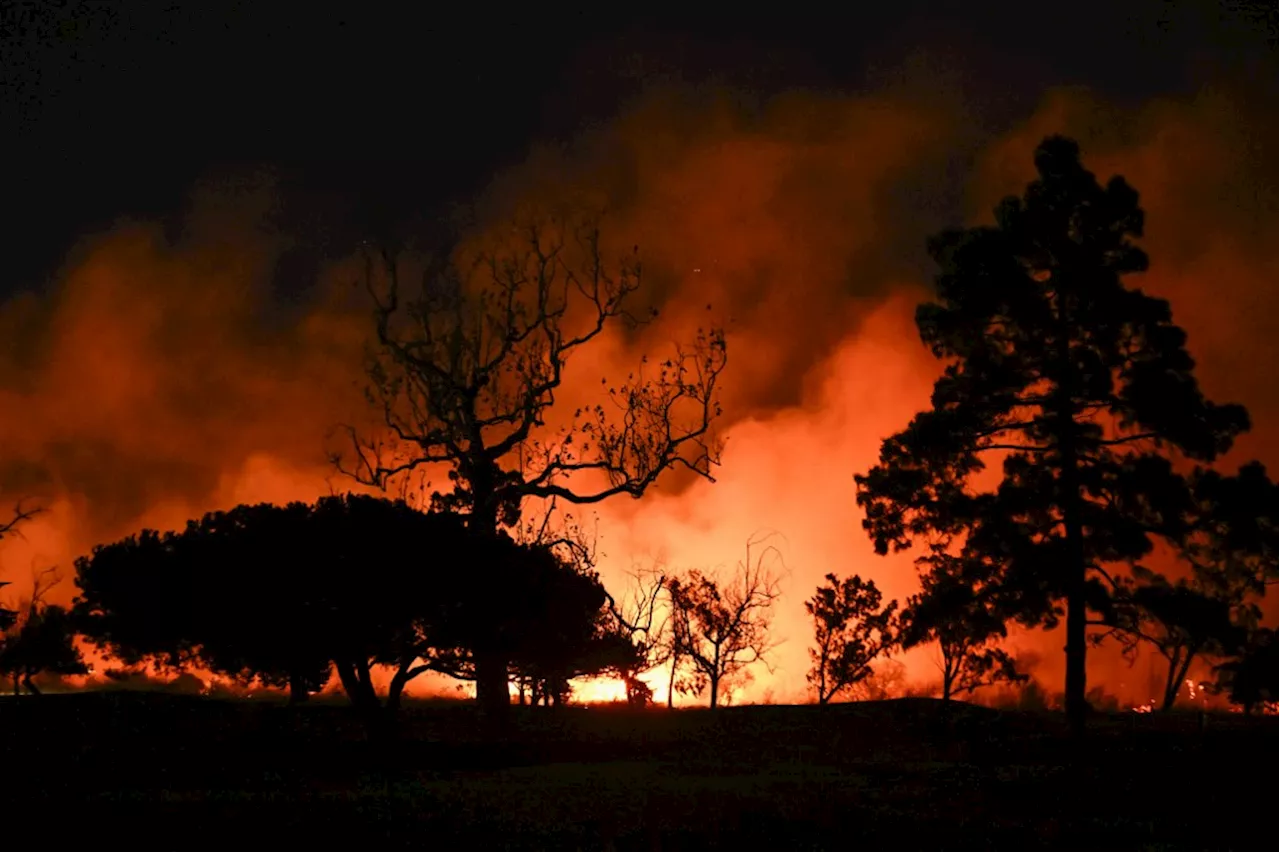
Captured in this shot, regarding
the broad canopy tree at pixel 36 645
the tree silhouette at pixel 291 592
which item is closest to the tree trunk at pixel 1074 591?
the tree silhouette at pixel 291 592

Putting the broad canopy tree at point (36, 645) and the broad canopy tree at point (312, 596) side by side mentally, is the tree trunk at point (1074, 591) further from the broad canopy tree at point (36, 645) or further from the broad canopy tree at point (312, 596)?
the broad canopy tree at point (36, 645)

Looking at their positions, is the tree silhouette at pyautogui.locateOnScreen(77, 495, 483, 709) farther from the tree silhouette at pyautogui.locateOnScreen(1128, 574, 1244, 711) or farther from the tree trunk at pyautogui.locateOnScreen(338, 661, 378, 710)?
the tree silhouette at pyautogui.locateOnScreen(1128, 574, 1244, 711)

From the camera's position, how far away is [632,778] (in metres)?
23.2

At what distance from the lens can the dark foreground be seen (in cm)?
1568

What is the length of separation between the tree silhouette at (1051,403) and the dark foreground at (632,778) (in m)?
4.96

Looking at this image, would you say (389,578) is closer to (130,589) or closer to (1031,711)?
(130,589)

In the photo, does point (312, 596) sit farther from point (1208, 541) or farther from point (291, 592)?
point (1208, 541)

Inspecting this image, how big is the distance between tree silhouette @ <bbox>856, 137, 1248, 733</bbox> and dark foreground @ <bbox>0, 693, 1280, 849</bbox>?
4.96 metres

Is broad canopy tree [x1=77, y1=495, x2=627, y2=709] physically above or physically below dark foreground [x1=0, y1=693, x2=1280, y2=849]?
above

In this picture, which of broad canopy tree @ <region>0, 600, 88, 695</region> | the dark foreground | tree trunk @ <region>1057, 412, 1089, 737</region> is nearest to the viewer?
the dark foreground

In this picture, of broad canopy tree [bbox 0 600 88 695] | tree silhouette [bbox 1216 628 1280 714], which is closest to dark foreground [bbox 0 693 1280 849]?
tree silhouette [bbox 1216 628 1280 714]

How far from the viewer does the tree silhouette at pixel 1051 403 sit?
29.4m

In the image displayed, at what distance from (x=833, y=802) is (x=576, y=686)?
91.0 ft

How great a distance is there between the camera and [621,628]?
135ft
